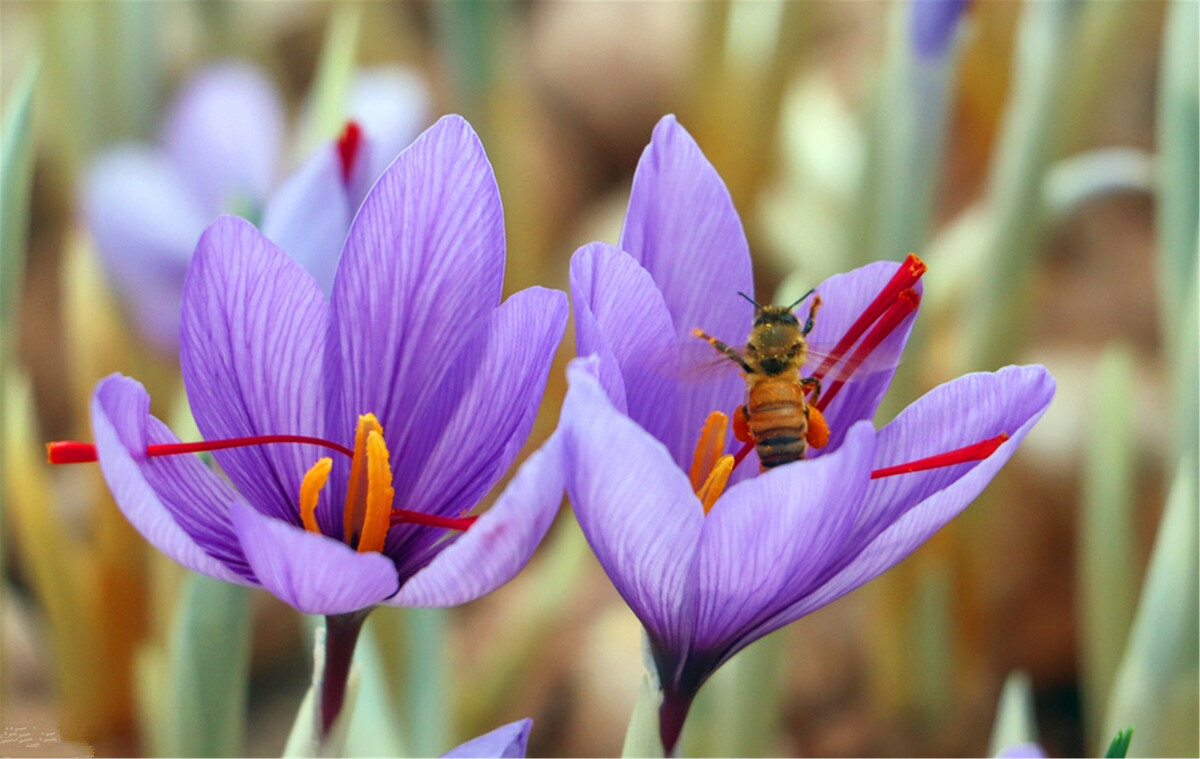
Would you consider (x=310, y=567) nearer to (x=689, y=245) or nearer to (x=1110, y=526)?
(x=689, y=245)

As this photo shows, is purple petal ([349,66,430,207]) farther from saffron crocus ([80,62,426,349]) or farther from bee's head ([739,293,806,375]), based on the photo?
bee's head ([739,293,806,375])

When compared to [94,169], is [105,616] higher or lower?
lower

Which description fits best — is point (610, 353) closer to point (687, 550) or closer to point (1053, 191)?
point (687, 550)

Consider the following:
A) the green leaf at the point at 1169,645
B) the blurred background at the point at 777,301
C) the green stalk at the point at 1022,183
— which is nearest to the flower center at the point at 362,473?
the blurred background at the point at 777,301

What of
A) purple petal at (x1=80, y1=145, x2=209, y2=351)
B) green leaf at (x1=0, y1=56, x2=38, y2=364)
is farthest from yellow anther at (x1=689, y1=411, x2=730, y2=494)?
purple petal at (x1=80, y1=145, x2=209, y2=351)

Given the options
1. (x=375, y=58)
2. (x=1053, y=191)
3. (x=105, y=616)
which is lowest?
(x=105, y=616)

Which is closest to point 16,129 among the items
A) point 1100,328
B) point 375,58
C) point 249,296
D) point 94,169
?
point 249,296

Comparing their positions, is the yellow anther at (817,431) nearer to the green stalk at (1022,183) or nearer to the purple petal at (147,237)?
the green stalk at (1022,183)
